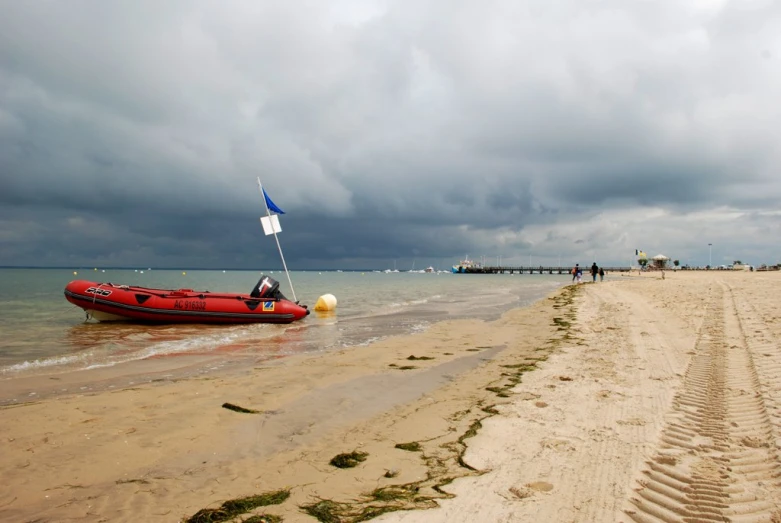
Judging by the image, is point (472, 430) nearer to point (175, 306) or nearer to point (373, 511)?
point (373, 511)

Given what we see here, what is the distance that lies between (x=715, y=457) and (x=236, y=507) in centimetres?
375

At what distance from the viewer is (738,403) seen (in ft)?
15.6

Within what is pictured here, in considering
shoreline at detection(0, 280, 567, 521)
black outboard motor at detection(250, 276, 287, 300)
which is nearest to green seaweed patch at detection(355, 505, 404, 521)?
shoreline at detection(0, 280, 567, 521)

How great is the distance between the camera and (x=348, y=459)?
3926 millimetres

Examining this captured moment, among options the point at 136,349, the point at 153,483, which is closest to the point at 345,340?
the point at 136,349

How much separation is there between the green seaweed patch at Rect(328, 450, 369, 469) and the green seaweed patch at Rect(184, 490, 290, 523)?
0.60 m

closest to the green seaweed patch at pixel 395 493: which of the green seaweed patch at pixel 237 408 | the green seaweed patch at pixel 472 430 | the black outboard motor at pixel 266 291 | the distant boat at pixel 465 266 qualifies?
the green seaweed patch at pixel 472 430

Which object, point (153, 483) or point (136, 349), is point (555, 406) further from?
point (136, 349)

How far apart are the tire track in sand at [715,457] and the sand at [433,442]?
16 millimetres

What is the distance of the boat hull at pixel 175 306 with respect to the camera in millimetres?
15773

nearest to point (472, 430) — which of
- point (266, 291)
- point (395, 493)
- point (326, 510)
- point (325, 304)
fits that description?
point (395, 493)

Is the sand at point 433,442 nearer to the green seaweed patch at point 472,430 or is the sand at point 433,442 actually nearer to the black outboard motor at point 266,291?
the green seaweed patch at point 472,430

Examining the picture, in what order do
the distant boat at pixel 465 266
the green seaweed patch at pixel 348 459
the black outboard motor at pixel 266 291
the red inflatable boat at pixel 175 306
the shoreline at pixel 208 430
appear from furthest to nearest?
the distant boat at pixel 465 266, the black outboard motor at pixel 266 291, the red inflatable boat at pixel 175 306, the green seaweed patch at pixel 348 459, the shoreline at pixel 208 430

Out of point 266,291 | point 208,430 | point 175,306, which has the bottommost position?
point 208,430
